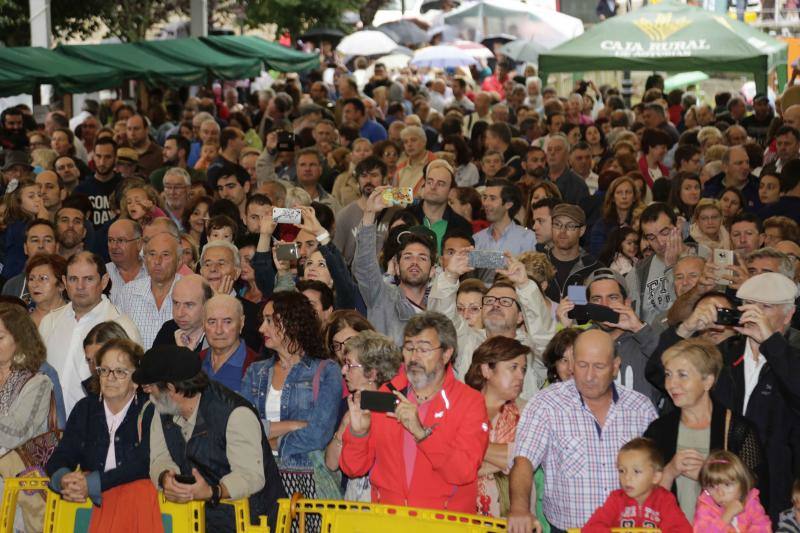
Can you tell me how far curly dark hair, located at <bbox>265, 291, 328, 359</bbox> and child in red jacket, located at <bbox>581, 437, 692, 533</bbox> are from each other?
1800 mm

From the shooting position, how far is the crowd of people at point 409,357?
6.23 meters

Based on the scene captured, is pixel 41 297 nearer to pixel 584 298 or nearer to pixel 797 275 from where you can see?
pixel 584 298

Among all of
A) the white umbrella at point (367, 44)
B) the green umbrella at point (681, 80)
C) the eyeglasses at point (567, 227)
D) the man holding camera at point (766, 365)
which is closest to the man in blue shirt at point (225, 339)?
the man holding camera at point (766, 365)

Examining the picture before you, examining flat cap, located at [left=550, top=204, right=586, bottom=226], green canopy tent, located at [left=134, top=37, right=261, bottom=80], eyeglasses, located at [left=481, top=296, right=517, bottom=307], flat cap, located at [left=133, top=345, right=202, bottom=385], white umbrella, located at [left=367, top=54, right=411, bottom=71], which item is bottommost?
flat cap, located at [left=133, top=345, right=202, bottom=385]

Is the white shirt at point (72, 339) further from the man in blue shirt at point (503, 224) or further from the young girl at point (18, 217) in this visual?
the man in blue shirt at point (503, 224)

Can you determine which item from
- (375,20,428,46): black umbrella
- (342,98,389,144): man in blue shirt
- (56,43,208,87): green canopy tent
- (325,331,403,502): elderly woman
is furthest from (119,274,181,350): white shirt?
(375,20,428,46): black umbrella

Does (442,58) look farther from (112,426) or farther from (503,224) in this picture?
(112,426)

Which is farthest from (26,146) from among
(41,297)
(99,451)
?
(99,451)

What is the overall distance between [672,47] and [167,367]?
40.9ft

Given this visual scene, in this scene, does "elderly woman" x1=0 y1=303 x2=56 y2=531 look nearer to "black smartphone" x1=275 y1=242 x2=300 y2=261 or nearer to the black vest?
the black vest

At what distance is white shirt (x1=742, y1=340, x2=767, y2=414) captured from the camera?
22.4ft

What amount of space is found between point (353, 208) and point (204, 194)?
1403mm

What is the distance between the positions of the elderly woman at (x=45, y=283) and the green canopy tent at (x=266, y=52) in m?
16.0

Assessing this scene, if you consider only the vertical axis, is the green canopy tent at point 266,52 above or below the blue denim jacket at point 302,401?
above
